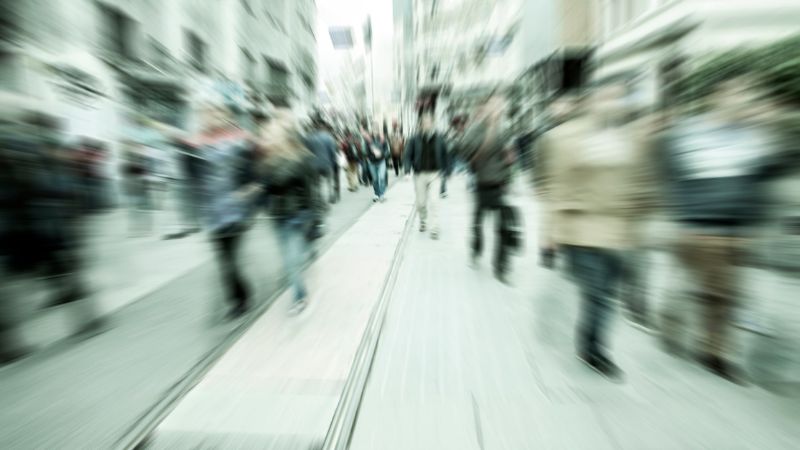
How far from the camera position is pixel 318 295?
4.44 metres

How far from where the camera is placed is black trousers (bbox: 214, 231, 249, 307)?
12.4ft

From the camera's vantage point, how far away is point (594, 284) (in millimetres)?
2699

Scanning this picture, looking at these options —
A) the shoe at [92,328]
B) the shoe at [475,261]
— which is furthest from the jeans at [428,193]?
the shoe at [92,328]

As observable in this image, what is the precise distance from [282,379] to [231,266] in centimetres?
133

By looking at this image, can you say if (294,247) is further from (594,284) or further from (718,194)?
(718,194)

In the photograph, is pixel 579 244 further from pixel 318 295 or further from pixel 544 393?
pixel 318 295

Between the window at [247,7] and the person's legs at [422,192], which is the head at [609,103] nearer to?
the person's legs at [422,192]

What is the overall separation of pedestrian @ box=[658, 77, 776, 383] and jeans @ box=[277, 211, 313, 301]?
2725 mm

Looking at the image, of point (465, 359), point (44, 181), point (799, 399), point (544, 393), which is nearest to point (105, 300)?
point (44, 181)

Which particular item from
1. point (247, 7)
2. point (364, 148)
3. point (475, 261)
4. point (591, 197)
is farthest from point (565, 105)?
point (247, 7)

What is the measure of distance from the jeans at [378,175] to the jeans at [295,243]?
6.43 m

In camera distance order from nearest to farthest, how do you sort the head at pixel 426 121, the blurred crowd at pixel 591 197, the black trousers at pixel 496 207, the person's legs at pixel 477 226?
the blurred crowd at pixel 591 197 → the black trousers at pixel 496 207 → the person's legs at pixel 477 226 → the head at pixel 426 121

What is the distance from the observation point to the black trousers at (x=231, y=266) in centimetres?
377

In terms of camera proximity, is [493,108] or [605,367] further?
[493,108]
